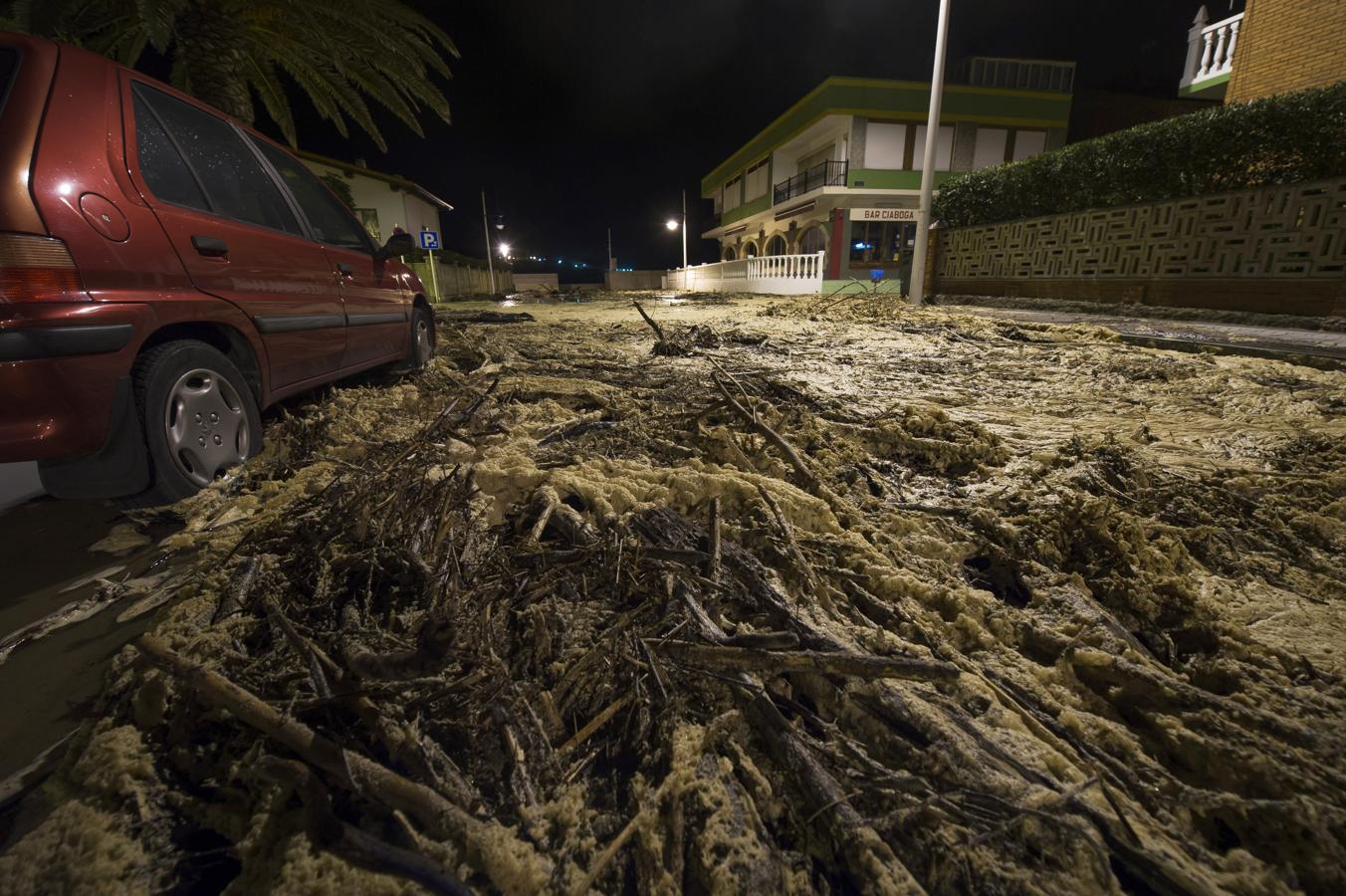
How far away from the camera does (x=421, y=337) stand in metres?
4.62

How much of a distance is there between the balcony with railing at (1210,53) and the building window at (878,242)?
11.2m

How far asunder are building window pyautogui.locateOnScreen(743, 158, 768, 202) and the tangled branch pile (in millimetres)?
29650

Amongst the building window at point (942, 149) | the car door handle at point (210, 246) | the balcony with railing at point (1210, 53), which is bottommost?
the car door handle at point (210, 246)

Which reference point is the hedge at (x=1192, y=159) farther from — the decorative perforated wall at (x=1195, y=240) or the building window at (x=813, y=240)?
the building window at (x=813, y=240)

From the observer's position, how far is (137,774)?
94 cm

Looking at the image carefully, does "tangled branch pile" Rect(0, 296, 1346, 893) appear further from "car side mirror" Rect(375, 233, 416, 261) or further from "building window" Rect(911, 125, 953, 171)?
"building window" Rect(911, 125, 953, 171)

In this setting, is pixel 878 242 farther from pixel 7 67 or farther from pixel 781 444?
pixel 7 67

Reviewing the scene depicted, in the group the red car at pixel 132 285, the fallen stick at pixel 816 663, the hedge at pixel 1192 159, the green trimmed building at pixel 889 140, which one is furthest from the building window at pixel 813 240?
the fallen stick at pixel 816 663

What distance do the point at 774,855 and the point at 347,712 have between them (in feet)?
2.86

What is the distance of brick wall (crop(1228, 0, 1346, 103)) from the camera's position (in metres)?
7.46

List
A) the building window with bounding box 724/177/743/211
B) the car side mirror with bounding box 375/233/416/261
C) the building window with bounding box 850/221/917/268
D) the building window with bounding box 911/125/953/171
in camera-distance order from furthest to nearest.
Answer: the building window with bounding box 724/177/743/211 < the building window with bounding box 850/221/917/268 < the building window with bounding box 911/125/953/171 < the car side mirror with bounding box 375/233/416/261

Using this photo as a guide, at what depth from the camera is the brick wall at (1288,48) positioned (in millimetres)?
7457

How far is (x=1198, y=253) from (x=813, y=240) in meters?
18.8

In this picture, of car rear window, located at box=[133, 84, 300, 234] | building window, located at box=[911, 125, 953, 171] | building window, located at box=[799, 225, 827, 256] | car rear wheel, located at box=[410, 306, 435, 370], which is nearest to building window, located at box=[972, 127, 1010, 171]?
building window, located at box=[911, 125, 953, 171]
